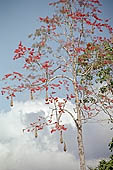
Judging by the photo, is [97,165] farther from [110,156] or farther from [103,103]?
[103,103]

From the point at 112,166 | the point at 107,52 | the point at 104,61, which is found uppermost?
the point at 107,52

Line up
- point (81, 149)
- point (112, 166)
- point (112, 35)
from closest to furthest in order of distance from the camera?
1. point (81, 149)
2. point (112, 166)
3. point (112, 35)

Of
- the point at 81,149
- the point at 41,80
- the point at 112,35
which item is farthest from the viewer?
the point at 112,35

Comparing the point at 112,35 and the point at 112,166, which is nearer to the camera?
the point at 112,166

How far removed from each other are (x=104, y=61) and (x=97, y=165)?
4.28 m

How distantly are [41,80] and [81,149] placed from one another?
Answer: 274cm

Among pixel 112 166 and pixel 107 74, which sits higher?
pixel 107 74

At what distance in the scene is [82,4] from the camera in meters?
11.0

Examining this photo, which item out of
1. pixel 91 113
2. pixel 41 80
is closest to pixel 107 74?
pixel 91 113

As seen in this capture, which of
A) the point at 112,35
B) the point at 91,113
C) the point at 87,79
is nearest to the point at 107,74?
the point at 87,79


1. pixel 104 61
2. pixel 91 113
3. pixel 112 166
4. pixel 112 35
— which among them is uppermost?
pixel 112 35

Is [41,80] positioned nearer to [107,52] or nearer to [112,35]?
[107,52]

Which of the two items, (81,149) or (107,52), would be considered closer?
(81,149)

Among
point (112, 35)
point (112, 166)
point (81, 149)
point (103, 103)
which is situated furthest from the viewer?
point (112, 35)
